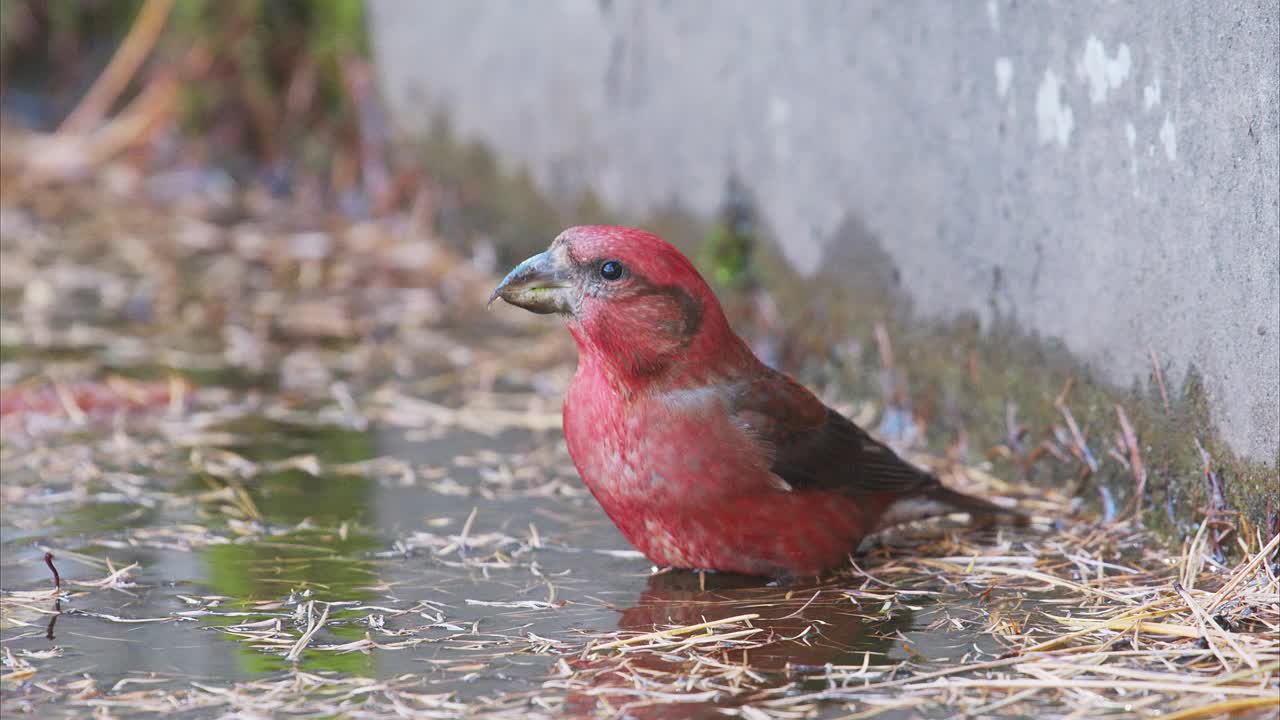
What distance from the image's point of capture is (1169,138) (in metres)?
3.46

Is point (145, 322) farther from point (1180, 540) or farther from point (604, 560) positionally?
point (1180, 540)

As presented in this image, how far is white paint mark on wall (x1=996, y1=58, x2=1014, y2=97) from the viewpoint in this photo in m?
4.09

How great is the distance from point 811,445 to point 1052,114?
1.10 meters

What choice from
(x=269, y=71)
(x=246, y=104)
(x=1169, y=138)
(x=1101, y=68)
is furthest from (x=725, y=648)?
(x=246, y=104)

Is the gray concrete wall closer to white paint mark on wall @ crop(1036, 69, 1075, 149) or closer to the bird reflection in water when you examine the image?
white paint mark on wall @ crop(1036, 69, 1075, 149)

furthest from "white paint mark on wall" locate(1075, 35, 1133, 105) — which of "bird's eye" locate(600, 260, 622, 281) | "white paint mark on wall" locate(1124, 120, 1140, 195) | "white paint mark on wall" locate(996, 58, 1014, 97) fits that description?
"bird's eye" locate(600, 260, 622, 281)

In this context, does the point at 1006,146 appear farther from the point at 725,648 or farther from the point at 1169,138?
the point at 725,648

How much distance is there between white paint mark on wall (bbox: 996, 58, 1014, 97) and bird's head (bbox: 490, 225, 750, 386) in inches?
46.4

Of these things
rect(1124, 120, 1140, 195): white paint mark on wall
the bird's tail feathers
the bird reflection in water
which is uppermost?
rect(1124, 120, 1140, 195): white paint mark on wall

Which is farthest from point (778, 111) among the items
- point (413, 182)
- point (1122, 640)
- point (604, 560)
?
point (413, 182)

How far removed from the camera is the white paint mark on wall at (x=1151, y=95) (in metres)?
3.49

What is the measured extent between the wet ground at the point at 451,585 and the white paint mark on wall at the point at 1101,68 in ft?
3.39

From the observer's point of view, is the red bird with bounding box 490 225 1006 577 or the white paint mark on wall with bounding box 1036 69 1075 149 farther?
the white paint mark on wall with bounding box 1036 69 1075 149

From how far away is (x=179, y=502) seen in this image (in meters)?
4.16
